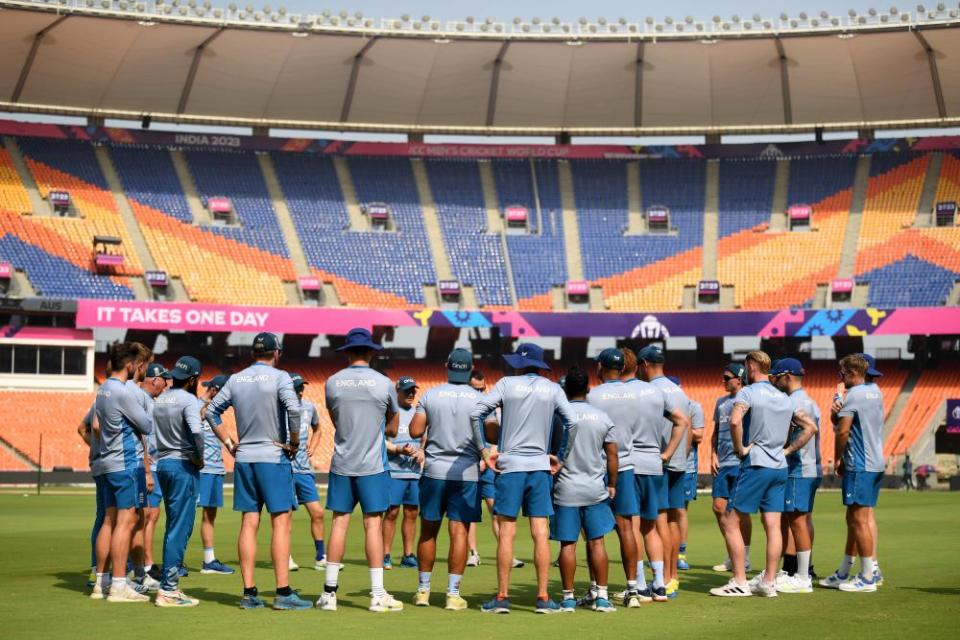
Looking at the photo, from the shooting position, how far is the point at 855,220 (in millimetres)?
60312

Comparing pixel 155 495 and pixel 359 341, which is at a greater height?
pixel 359 341

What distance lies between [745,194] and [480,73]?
14.7m

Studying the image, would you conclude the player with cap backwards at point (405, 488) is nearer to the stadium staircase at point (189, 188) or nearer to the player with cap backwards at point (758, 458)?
Result: the player with cap backwards at point (758, 458)

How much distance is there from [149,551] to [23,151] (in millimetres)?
49092

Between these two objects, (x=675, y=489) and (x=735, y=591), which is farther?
(x=675, y=489)

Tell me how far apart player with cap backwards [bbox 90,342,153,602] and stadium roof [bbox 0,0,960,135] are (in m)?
47.6

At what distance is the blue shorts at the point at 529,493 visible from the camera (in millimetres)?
12180

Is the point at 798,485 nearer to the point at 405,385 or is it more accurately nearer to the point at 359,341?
the point at 405,385

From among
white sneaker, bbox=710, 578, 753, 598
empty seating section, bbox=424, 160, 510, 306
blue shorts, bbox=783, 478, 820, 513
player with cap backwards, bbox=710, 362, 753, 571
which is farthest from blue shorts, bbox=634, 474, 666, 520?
empty seating section, bbox=424, 160, 510, 306

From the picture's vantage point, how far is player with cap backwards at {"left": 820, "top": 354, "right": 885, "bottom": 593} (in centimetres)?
1408

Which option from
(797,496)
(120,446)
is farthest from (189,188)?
(797,496)

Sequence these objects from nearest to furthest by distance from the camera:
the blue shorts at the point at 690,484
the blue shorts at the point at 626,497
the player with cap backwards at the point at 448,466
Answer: the player with cap backwards at the point at 448,466, the blue shorts at the point at 626,497, the blue shorts at the point at 690,484

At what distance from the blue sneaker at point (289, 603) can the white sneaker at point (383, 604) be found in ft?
2.14

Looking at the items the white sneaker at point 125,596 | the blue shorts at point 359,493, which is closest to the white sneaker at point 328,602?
the blue shorts at point 359,493
